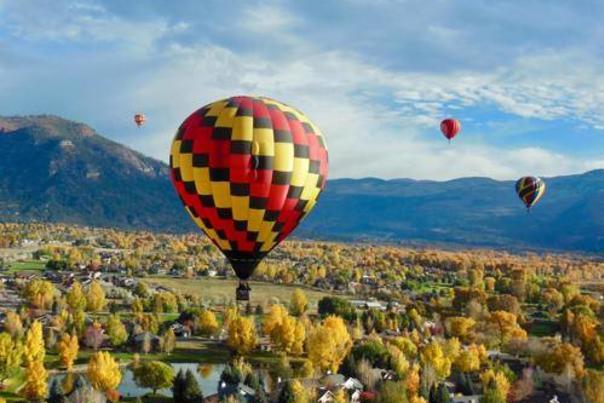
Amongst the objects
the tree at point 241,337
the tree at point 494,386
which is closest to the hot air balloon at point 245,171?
the tree at point 494,386

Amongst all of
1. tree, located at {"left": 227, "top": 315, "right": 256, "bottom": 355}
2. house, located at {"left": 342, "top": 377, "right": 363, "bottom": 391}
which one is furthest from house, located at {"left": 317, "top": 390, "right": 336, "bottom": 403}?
tree, located at {"left": 227, "top": 315, "right": 256, "bottom": 355}

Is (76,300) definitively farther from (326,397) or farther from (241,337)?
(326,397)

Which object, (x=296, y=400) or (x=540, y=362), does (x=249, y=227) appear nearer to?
(x=296, y=400)

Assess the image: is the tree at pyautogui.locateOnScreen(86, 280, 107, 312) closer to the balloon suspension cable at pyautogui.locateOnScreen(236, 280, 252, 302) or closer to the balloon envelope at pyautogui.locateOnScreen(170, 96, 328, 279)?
the balloon envelope at pyautogui.locateOnScreen(170, 96, 328, 279)

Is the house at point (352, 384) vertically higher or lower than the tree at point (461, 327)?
lower

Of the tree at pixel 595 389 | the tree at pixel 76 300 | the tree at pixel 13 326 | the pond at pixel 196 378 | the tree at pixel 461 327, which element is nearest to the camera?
the tree at pixel 595 389

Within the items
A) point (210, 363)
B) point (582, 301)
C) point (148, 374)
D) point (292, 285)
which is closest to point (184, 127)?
point (148, 374)

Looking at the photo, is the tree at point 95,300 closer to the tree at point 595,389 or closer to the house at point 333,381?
the house at point 333,381
